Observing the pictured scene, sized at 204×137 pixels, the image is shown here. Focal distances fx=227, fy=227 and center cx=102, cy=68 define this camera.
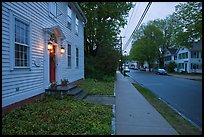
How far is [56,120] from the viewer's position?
6625 mm

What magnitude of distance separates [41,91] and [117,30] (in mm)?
22691

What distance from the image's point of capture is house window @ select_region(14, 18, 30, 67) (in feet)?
27.1

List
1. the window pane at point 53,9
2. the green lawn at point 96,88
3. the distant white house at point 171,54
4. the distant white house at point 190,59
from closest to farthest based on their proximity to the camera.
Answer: the window pane at point 53,9
the green lawn at point 96,88
the distant white house at point 190,59
the distant white house at point 171,54

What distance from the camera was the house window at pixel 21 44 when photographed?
325 inches

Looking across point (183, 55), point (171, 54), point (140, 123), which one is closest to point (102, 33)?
point (140, 123)

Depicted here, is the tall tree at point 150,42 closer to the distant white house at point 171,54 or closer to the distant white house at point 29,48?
the distant white house at point 171,54

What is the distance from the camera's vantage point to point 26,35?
29.7ft

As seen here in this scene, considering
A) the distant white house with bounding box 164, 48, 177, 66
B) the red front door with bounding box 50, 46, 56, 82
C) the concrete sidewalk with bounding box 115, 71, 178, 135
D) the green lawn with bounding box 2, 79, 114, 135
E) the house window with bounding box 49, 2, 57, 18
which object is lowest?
the concrete sidewalk with bounding box 115, 71, 178, 135

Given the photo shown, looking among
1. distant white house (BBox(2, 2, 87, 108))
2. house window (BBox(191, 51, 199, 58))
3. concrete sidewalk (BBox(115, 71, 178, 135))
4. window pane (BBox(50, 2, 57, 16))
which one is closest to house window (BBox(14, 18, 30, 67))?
distant white house (BBox(2, 2, 87, 108))

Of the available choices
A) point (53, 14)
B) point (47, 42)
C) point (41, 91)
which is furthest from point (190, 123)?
point (53, 14)

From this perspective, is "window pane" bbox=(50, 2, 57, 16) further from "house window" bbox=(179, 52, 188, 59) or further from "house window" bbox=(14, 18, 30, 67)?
"house window" bbox=(179, 52, 188, 59)

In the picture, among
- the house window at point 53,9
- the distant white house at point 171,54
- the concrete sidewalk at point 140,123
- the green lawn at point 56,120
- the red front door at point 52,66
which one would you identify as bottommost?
the concrete sidewalk at point 140,123

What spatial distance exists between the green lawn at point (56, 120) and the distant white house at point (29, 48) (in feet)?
2.80

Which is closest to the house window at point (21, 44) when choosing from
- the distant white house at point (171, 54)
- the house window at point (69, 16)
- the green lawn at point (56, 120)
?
the green lawn at point (56, 120)
